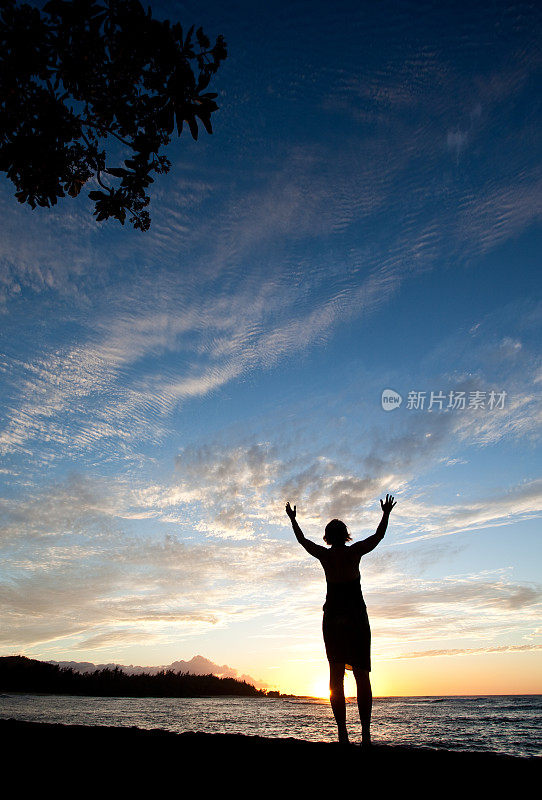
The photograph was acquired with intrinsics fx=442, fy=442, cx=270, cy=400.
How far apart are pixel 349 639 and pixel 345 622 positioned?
0.19 meters

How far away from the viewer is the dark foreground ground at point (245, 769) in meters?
3.51

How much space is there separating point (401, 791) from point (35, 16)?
8.23 meters

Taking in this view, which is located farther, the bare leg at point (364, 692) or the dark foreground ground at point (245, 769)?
the bare leg at point (364, 692)

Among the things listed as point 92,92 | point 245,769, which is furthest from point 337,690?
point 92,92

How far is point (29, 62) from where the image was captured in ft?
16.5

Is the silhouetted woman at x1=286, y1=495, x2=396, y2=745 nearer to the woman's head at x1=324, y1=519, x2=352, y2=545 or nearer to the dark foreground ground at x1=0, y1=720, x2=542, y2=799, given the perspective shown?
the woman's head at x1=324, y1=519, x2=352, y2=545

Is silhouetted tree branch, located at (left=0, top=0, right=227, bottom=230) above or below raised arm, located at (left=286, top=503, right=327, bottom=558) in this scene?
above

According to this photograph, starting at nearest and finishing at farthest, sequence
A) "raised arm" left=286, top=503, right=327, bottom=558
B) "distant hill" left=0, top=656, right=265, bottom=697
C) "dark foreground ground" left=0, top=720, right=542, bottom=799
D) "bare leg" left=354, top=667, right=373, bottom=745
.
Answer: "dark foreground ground" left=0, top=720, right=542, bottom=799, "bare leg" left=354, top=667, right=373, bottom=745, "raised arm" left=286, top=503, right=327, bottom=558, "distant hill" left=0, top=656, right=265, bottom=697

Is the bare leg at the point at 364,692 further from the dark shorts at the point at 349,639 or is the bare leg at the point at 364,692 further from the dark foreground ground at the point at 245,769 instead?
the dark foreground ground at the point at 245,769

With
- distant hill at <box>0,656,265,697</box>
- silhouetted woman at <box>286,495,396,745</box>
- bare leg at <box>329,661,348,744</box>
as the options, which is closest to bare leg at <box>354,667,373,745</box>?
silhouetted woman at <box>286,495,396,745</box>

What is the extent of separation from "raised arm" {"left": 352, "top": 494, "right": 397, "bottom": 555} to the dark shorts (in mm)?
753

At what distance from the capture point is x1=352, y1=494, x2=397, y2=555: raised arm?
570 cm

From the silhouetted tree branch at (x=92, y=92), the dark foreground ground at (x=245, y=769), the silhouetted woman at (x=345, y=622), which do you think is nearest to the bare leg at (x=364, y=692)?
the silhouetted woman at (x=345, y=622)

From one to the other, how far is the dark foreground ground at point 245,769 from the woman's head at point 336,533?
227cm
